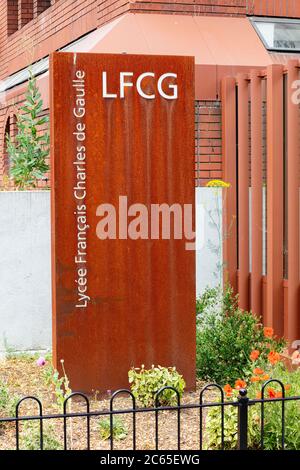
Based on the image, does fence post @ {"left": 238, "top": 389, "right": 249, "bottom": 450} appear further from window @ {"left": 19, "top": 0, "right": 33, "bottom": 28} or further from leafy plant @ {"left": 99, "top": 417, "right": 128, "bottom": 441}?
window @ {"left": 19, "top": 0, "right": 33, "bottom": 28}

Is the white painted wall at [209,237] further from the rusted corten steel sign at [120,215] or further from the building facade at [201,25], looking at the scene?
the rusted corten steel sign at [120,215]

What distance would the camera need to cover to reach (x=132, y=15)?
8.70m

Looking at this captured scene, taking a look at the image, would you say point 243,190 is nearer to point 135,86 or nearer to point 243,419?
point 135,86

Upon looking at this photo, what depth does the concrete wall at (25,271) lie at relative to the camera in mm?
7996

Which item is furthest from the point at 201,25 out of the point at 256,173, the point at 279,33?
the point at 256,173

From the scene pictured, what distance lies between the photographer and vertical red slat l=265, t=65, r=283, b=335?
24.6 ft

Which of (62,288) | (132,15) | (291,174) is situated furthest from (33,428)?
(132,15)

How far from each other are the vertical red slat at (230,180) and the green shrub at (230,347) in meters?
1.26

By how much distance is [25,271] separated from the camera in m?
8.05

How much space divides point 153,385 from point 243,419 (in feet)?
5.81

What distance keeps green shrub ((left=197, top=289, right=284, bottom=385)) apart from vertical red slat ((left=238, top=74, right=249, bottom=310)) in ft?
3.44

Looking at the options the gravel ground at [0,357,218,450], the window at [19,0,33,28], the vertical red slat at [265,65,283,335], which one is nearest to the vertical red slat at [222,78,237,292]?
the vertical red slat at [265,65,283,335]

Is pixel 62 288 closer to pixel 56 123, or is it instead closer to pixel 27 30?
pixel 56 123

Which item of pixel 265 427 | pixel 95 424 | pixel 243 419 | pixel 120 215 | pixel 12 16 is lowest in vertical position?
pixel 95 424
